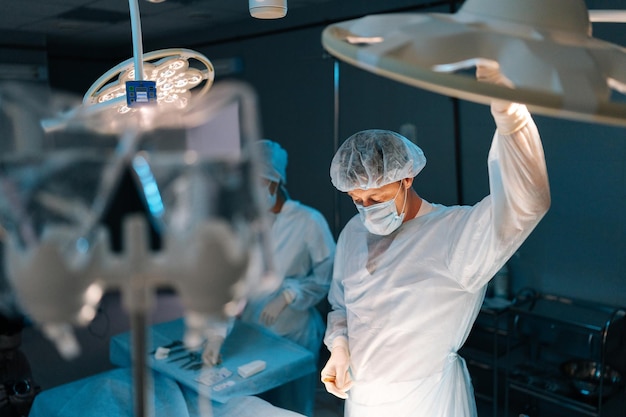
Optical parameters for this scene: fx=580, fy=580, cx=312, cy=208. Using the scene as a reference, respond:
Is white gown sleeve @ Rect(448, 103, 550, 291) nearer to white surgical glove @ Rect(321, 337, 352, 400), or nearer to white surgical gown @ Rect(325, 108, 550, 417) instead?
white surgical gown @ Rect(325, 108, 550, 417)

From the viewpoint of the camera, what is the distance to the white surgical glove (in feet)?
6.33

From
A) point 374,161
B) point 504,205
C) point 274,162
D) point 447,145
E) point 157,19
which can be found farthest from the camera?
point 157,19

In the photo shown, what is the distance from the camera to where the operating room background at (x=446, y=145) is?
3.15 metres

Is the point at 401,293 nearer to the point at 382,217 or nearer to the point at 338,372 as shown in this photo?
the point at 382,217

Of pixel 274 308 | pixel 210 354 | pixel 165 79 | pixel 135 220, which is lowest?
pixel 274 308

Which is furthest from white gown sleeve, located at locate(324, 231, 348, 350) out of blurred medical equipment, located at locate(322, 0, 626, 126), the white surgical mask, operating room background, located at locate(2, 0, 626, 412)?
operating room background, located at locate(2, 0, 626, 412)

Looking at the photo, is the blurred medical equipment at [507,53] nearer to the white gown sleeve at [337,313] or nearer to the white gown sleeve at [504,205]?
the white gown sleeve at [504,205]

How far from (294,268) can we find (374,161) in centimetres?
145

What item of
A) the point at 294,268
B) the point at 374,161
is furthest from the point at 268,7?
the point at 294,268

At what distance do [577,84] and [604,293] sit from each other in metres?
3.05

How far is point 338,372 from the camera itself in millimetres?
1924

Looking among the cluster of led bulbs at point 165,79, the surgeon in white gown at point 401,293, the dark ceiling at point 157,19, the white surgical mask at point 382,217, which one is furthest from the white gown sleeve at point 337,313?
the dark ceiling at point 157,19

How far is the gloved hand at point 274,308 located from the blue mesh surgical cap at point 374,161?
1.22 metres

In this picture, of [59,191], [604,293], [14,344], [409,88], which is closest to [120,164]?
[59,191]
